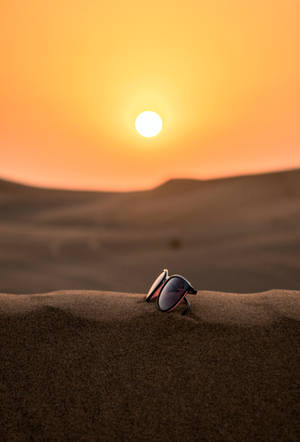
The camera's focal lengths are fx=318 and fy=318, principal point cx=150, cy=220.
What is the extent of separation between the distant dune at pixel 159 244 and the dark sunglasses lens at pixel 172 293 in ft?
7.64

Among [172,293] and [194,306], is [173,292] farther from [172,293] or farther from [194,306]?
[194,306]

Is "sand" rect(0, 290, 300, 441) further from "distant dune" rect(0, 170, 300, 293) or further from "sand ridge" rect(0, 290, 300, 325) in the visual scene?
"distant dune" rect(0, 170, 300, 293)

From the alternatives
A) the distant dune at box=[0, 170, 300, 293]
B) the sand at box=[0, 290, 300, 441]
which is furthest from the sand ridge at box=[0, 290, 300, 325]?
the distant dune at box=[0, 170, 300, 293]

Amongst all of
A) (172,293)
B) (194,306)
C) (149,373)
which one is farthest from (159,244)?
(149,373)

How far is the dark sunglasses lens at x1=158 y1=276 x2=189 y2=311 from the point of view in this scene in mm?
1958

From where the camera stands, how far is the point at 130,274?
5.10 metres

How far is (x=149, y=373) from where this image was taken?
1569mm

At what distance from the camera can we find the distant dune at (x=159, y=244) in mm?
4582

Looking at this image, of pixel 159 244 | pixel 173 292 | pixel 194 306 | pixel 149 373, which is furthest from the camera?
pixel 159 244

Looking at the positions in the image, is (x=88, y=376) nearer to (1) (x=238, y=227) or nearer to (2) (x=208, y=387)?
(2) (x=208, y=387)

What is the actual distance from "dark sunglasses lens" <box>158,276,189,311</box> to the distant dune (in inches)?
91.7

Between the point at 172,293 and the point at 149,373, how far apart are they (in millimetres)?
534

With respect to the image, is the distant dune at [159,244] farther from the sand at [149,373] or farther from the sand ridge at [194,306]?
the sand at [149,373]

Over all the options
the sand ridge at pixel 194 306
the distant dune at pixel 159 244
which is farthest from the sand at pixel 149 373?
the distant dune at pixel 159 244
